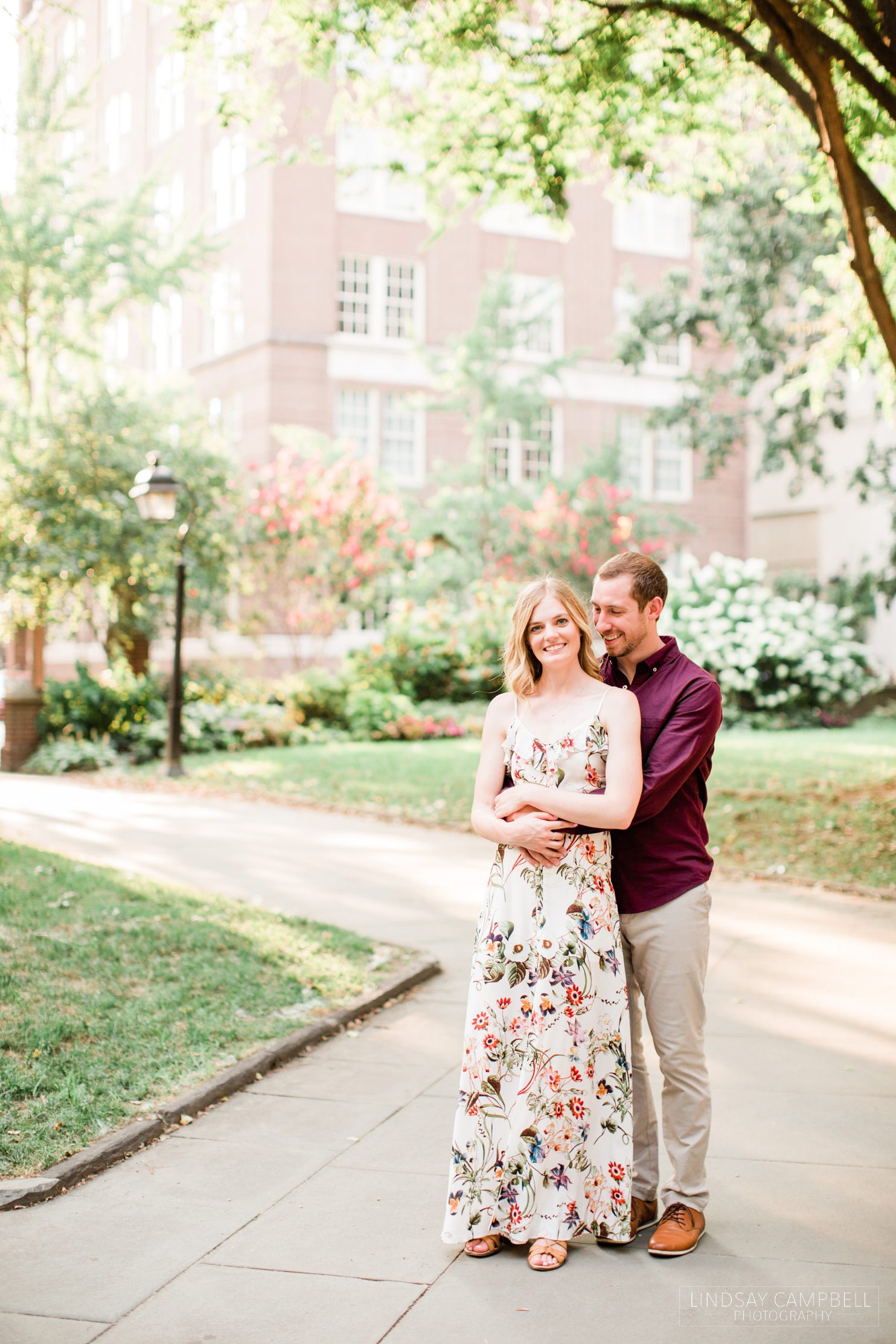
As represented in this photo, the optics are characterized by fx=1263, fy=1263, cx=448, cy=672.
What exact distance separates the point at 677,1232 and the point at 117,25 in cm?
3540

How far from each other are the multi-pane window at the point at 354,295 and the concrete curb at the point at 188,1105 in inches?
967

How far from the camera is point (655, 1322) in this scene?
10.4 feet

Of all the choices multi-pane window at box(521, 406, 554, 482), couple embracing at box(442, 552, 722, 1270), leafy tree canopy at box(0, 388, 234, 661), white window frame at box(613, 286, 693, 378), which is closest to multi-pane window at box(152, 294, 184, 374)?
multi-pane window at box(521, 406, 554, 482)

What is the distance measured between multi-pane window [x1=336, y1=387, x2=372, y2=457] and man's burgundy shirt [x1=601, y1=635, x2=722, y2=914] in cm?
2578

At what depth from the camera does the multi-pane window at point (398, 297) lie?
97.4ft

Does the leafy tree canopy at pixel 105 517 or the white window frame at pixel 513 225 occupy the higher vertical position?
the white window frame at pixel 513 225

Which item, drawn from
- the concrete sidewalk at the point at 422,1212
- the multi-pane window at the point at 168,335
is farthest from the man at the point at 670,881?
the multi-pane window at the point at 168,335

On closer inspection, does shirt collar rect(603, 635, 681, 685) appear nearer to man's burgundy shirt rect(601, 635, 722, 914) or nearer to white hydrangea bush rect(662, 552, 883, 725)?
man's burgundy shirt rect(601, 635, 722, 914)

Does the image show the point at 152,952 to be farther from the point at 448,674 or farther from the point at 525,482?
the point at 525,482

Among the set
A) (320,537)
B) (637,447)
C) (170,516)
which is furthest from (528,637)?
(637,447)

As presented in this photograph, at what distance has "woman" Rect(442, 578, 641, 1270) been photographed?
11.7 ft

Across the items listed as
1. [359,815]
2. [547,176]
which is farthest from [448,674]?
[547,176]

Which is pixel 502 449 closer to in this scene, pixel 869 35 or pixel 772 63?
pixel 772 63

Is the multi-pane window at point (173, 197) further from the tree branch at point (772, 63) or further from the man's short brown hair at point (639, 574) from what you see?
the man's short brown hair at point (639, 574)
